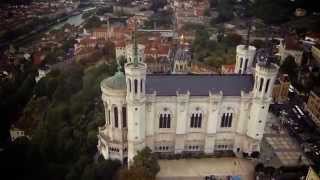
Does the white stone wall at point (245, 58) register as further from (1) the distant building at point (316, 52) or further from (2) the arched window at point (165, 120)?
(1) the distant building at point (316, 52)

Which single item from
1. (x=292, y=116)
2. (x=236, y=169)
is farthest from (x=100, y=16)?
(x=236, y=169)

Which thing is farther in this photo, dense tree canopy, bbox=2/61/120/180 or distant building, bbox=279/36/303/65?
distant building, bbox=279/36/303/65

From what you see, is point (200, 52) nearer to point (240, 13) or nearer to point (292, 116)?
point (292, 116)

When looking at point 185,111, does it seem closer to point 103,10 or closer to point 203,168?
point 203,168

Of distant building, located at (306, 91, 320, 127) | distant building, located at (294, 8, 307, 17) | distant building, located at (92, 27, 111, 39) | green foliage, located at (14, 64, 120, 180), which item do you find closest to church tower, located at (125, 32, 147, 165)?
green foliage, located at (14, 64, 120, 180)

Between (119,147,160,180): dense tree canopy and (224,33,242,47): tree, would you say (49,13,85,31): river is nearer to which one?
(224,33,242,47): tree
